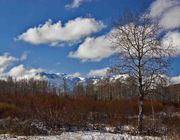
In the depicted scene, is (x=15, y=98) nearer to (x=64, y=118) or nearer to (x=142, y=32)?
(x=64, y=118)

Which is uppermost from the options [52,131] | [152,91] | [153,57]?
[153,57]

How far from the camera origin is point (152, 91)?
94.0 ft

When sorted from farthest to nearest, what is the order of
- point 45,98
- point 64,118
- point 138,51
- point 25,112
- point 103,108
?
1. point 103,108
2. point 45,98
3. point 25,112
4. point 64,118
5. point 138,51

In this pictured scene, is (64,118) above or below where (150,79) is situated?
below

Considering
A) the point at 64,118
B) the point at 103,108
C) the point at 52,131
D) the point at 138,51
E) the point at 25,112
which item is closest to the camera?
the point at 52,131

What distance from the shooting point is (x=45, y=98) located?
4438 centimetres

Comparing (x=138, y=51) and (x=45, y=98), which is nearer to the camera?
(x=138, y=51)

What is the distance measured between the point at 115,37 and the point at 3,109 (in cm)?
1312

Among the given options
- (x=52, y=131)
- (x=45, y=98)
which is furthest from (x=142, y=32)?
(x=45, y=98)

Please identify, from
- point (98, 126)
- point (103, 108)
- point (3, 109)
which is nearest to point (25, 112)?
point (3, 109)

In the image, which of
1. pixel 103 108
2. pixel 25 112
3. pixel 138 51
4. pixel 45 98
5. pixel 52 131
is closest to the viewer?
pixel 52 131

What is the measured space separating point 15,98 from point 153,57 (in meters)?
21.0

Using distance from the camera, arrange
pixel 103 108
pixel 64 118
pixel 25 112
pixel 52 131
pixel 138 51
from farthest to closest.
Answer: pixel 103 108 → pixel 25 112 → pixel 64 118 → pixel 138 51 → pixel 52 131

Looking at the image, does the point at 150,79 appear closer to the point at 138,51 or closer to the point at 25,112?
the point at 138,51
